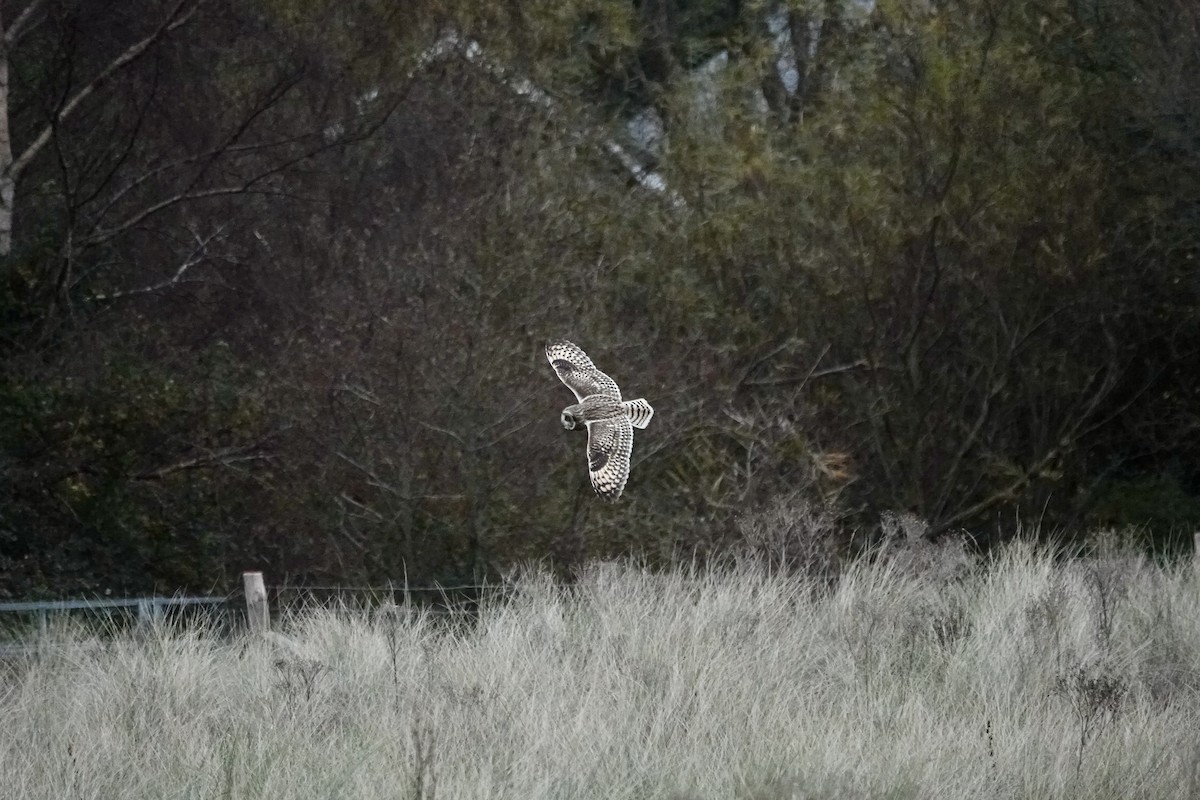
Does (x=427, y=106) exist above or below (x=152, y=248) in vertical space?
above

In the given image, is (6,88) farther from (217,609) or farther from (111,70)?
(217,609)

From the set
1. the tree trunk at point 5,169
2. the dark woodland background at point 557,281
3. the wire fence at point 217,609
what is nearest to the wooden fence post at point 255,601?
the wire fence at point 217,609

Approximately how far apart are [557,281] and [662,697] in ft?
17.5

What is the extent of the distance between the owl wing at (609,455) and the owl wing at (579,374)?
0.25 m

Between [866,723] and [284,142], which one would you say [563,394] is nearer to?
[284,142]

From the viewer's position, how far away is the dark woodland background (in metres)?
10.8

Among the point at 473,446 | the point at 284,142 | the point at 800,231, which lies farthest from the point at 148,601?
the point at 800,231

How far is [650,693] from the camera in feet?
21.2

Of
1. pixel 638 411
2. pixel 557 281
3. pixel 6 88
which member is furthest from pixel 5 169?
pixel 638 411

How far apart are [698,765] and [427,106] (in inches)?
361

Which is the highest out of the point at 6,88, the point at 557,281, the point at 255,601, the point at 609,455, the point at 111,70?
the point at 111,70

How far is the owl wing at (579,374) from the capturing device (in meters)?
8.77

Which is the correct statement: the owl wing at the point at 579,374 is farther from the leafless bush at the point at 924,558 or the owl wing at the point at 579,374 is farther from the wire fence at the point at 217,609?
the leafless bush at the point at 924,558

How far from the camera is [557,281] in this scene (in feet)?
37.4
